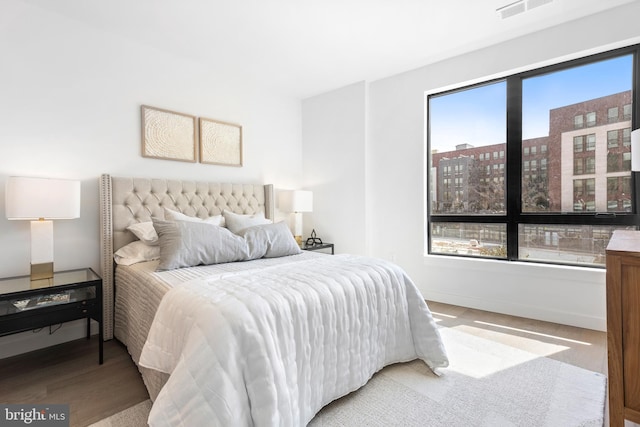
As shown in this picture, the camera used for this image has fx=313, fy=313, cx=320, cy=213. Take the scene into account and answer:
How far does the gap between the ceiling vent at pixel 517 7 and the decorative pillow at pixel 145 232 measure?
330cm

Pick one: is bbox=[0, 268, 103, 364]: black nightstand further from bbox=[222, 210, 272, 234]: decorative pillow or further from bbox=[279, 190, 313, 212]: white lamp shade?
bbox=[279, 190, 313, 212]: white lamp shade

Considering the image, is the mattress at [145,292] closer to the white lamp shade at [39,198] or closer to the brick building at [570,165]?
the white lamp shade at [39,198]

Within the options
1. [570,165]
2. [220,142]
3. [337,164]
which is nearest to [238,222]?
[220,142]

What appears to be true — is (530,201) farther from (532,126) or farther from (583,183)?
(532,126)

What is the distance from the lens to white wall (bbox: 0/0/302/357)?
7.55 ft

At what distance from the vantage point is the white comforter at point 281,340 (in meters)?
1.18

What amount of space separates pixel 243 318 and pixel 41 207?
1.82 meters

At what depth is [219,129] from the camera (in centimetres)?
349

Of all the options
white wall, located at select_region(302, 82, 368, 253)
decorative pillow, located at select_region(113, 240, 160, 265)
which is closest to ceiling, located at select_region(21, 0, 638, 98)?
white wall, located at select_region(302, 82, 368, 253)

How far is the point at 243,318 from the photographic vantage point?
1.31 m

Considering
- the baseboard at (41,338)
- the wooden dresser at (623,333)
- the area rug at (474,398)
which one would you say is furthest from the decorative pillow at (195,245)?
the wooden dresser at (623,333)

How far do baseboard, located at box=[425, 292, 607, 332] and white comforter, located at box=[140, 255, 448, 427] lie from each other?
4.75 feet

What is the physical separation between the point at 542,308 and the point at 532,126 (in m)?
1.72

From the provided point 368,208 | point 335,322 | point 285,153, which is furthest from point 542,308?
point 285,153
